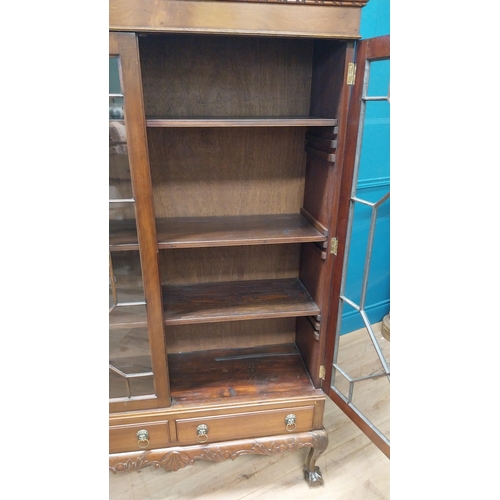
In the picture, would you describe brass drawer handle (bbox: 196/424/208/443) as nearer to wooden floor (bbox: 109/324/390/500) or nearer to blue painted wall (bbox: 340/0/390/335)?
wooden floor (bbox: 109/324/390/500)

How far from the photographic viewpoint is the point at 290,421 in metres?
1.24

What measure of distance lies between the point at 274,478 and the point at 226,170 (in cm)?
110

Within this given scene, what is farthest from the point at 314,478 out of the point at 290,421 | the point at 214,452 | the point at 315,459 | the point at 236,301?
the point at 236,301

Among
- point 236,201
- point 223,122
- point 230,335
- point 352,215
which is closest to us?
point 223,122

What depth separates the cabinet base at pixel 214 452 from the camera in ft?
3.87

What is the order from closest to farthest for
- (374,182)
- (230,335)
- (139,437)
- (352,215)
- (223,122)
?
(223,122) → (352,215) → (139,437) → (230,335) → (374,182)

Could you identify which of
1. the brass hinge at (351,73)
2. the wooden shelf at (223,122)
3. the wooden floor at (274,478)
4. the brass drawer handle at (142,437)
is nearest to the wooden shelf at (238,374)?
the brass drawer handle at (142,437)

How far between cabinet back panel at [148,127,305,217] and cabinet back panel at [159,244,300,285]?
14 centimetres

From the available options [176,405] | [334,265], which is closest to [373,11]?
[334,265]

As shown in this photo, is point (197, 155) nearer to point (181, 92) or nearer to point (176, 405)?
point (181, 92)

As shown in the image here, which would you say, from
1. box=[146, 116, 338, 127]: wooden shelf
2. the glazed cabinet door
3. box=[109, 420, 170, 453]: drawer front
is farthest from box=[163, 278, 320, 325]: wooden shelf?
box=[146, 116, 338, 127]: wooden shelf

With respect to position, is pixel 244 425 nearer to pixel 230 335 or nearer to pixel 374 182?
pixel 230 335

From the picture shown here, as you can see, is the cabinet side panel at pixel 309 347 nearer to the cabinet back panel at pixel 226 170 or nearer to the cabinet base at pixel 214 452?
the cabinet base at pixel 214 452

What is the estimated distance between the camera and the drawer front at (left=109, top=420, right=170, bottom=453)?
3.78ft
